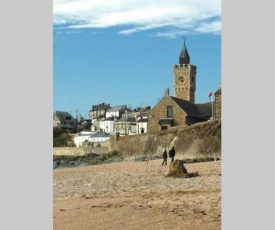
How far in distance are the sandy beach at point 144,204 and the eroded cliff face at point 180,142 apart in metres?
5.61

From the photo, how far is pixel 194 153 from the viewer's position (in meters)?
14.9

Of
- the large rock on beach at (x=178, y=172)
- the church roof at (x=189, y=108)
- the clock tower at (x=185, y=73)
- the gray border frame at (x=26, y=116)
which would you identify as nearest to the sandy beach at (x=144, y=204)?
the large rock on beach at (x=178, y=172)

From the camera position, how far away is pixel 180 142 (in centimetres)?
1752

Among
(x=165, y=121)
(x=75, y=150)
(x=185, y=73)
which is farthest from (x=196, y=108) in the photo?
(x=185, y=73)

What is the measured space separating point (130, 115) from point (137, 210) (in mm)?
21446

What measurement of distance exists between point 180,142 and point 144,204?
11.6 m

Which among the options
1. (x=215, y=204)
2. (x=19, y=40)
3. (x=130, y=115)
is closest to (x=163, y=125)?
(x=130, y=115)

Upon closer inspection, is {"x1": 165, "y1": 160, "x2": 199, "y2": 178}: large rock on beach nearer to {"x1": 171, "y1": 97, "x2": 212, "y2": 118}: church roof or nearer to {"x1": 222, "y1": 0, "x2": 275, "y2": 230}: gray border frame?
{"x1": 222, "y1": 0, "x2": 275, "y2": 230}: gray border frame

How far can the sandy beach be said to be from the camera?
199 inches

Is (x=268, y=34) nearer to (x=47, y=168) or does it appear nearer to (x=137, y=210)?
(x=47, y=168)

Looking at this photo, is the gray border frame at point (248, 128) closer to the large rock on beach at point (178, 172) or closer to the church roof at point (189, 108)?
the large rock on beach at point (178, 172)

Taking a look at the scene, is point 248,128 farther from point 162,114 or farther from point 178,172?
point 162,114

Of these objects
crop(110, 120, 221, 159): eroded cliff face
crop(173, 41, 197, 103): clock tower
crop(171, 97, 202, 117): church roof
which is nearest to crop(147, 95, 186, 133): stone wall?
crop(171, 97, 202, 117): church roof

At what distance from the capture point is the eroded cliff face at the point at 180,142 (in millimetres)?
14578
